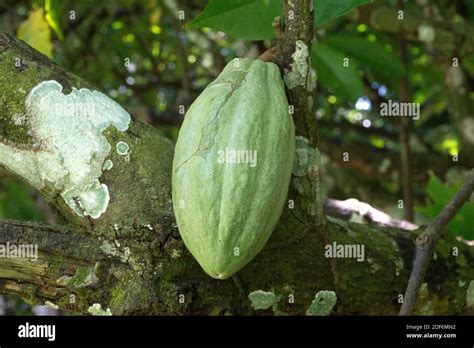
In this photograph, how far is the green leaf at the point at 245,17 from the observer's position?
3.32 feet

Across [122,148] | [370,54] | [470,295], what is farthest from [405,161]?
[122,148]

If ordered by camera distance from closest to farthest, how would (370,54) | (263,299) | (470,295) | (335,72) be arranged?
(263,299)
(470,295)
(335,72)
(370,54)

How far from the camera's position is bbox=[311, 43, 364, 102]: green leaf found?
1.74 m

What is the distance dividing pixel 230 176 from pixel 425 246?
0.26 m

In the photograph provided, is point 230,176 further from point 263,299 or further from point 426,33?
point 426,33

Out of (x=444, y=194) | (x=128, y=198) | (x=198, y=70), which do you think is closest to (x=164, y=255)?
(x=128, y=198)

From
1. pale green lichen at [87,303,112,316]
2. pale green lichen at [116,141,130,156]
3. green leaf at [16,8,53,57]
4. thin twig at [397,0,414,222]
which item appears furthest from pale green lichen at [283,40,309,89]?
thin twig at [397,0,414,222]

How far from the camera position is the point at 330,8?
992mm

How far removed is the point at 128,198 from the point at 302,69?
11.1 inches

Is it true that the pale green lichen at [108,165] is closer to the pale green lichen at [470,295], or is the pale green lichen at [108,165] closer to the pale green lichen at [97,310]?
the pale green lichen at [97,310]

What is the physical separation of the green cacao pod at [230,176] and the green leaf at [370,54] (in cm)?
106

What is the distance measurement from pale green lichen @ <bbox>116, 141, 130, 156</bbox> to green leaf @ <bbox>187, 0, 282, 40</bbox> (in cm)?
21

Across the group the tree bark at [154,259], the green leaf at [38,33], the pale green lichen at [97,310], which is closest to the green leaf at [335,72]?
the green leaf at [38,33]
